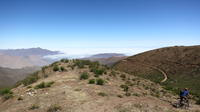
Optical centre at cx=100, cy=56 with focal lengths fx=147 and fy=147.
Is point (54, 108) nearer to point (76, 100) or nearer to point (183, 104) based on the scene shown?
point (76, 100)

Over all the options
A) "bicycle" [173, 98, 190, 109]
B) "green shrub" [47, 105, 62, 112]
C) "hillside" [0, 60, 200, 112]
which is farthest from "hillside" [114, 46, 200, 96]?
"green shrub" [47, 105, 62, 112]

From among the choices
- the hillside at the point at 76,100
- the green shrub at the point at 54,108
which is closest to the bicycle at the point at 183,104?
the hillside at the point at 76,100

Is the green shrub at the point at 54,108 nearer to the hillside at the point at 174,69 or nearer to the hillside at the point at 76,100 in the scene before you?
the hillside at the point at 76,100

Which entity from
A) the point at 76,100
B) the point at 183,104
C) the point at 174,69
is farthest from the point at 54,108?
the point at 174,69

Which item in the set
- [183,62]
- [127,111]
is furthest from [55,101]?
[183,62]

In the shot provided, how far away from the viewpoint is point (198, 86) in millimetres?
30078

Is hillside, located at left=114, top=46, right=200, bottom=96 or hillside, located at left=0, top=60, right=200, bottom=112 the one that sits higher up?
hillside, located at left=0, top=60, right=200, bottom=112

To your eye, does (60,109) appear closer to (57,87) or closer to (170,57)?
(57,87)

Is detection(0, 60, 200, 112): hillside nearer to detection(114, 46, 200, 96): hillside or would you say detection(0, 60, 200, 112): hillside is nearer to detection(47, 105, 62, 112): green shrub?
detection(47, 105, 62, 112): green shrub

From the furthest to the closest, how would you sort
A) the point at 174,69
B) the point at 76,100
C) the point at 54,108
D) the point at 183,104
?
the point at 174,69 < the point at 183,104 < the point at 76,100 < the point at 54,108

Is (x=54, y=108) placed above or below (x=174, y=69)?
above

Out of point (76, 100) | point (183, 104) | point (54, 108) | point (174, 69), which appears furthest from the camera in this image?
point (174, 69)

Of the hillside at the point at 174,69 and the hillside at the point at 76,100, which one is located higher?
the hillside at the point at 76,100

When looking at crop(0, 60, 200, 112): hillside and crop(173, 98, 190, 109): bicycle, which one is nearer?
crop(0, 60, 200, 112): hillside
